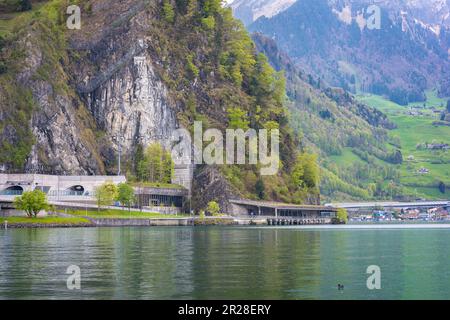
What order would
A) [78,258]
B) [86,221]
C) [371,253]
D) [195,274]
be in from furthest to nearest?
[86,221] < [371,253] < [78,258] < [195,274]

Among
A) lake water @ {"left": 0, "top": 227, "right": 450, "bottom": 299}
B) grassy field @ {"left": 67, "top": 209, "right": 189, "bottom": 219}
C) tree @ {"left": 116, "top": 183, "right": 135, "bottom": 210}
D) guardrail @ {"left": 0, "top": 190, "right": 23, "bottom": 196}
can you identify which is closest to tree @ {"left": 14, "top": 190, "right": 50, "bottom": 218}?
grassy field @ {"left": 67, "top": 209, "right": 189, "bottom": 219}

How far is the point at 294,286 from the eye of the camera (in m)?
57.5

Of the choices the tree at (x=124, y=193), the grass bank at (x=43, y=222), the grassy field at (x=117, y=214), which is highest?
the tree at (x=124, y=193)

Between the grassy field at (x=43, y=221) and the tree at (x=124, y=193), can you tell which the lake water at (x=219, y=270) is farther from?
the tree at (x=124, y=193)

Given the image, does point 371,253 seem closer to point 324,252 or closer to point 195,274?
point 324,252

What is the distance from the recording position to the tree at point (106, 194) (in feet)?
608

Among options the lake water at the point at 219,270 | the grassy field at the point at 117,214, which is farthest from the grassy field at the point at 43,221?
the lake water at the point at 219,270

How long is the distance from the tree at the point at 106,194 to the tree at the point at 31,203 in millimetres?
22002

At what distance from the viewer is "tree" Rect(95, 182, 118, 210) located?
185250 mm

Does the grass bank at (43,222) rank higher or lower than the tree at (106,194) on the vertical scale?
lower

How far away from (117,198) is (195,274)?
12659cm

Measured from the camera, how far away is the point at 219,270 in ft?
221
